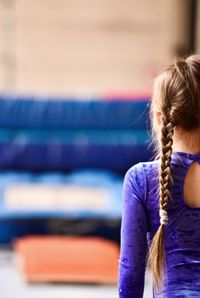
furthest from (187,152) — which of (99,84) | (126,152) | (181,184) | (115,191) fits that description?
(99,84)

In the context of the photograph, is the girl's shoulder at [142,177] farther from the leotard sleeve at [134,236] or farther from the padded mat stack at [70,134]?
the padded mat stack at [70,134]

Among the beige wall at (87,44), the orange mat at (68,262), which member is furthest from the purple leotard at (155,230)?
the beige wall at (87,44)

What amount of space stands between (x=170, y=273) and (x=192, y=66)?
1.57 ft

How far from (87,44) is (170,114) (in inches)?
257

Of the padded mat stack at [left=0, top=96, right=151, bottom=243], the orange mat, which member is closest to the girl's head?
the orange mat

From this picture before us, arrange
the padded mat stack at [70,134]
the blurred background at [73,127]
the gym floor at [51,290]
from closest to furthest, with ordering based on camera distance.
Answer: the gym floor at [51,290]
the blurred background at [73,127]
the padded mat stack at [70,134]

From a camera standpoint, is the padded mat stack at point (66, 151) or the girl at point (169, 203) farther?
the padded mat stack at point (66, 151)

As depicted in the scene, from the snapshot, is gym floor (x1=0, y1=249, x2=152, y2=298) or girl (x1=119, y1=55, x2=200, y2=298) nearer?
girl (x1=119, y1=55, x2=200, y2=298)

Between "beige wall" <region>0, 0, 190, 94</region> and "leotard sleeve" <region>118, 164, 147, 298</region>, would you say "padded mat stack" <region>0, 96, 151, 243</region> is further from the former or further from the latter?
"leotard sleeve" <region>118, 164, 147, 298</region>

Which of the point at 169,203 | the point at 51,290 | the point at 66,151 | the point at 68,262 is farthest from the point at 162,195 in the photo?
the point at 66,151

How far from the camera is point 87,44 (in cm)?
788

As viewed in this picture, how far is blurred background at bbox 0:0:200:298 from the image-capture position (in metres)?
3.87

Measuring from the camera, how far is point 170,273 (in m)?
1.43

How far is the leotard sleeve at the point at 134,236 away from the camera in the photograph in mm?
1447
